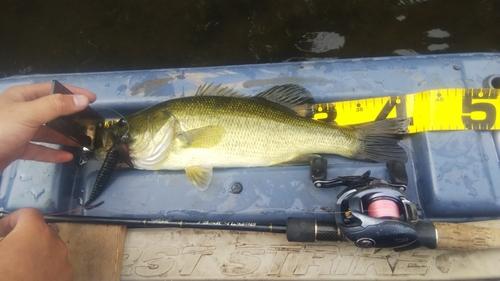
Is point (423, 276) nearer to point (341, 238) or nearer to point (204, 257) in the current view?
point (341, 238)

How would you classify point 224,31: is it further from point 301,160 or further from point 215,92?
point 301,160

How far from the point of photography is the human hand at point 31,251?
155 centimetres

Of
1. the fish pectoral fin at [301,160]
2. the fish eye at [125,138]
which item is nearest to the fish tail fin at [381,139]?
the fish pectoral fin at [301,160]

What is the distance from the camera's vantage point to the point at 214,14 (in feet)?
13.0

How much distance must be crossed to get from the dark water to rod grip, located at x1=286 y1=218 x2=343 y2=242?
7.18 ft

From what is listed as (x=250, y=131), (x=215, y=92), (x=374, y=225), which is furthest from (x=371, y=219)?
(x=215, y=92)

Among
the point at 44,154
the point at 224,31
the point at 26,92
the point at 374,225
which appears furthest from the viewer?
the point at 224,31

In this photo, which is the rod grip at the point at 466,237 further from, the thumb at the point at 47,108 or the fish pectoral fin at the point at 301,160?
the thumb at the point at 47,108

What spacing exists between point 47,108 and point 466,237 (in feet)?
7.50

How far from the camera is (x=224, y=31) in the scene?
12.8 ft

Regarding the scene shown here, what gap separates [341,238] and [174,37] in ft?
9.56

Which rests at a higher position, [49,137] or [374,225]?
[49,137]

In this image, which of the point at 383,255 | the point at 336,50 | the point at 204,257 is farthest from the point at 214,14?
Answer: the point at 383,255

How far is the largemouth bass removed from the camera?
2271mm
